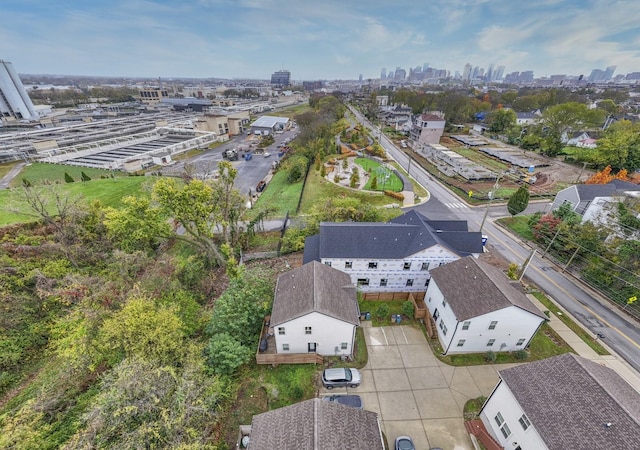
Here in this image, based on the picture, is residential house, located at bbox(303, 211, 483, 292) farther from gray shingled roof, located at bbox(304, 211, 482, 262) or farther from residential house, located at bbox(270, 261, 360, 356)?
residential house, located at bbox(270, 261, 360, 356)

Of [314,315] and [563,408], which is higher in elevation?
[563,408]

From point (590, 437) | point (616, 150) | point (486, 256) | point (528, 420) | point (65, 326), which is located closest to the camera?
point (590, 437)

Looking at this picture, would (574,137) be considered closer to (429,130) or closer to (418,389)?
(429,130)

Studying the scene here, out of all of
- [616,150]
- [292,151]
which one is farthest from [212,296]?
[616,150]

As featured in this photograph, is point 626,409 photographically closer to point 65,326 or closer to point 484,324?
point 484,324

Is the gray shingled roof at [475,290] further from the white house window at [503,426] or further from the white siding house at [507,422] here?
the white house window at [503,426]

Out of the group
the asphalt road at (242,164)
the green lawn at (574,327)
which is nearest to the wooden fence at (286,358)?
the green lawn at (574,327)

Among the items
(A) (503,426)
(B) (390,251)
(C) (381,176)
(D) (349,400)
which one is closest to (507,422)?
(A) (503,426)
